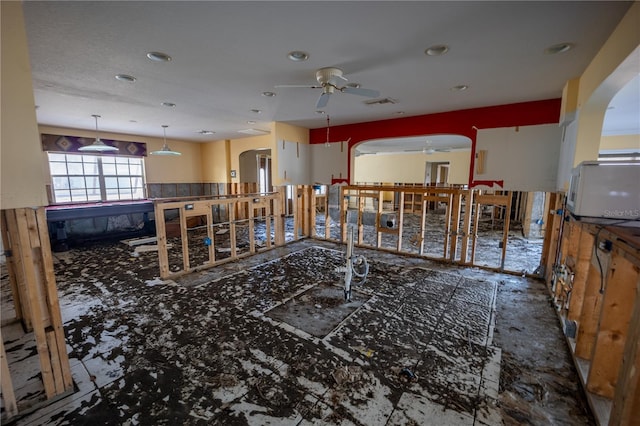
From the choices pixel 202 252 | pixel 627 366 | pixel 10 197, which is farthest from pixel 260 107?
pixel 627 366

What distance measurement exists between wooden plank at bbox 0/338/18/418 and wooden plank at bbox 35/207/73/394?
0.73ft

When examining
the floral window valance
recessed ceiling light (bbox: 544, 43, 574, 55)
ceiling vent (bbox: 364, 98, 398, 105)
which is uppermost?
ceiling vent (bbox: 364, 98, 398, 105)

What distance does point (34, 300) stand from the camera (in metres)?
1.83

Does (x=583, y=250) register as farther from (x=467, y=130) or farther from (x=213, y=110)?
(x=213, y=110)

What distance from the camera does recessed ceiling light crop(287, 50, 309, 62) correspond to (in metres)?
2.57

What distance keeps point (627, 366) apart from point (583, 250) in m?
1.32

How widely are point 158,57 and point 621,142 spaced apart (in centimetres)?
924

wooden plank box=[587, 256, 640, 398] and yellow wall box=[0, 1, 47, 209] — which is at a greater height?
yellow wall box=[0, 1, 47, 209]

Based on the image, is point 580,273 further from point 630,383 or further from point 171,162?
point 171,162

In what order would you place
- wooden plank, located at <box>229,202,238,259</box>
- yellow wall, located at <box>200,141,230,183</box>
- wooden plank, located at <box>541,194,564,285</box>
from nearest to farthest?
1. wooden plank, located at <box>541,194,564,285</box>
2. wooden plank, located at <box>229,202,238,259</box>
3. yellow wall, located at <box>200,141,230,183</box>

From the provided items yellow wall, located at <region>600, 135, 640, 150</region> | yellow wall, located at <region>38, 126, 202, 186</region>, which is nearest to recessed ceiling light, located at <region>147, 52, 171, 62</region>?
yellow wall, located at <region>38, 126, 202, 186</region>

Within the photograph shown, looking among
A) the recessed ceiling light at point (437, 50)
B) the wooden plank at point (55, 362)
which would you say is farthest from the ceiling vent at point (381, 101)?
the wooden plank at point (55, 362)

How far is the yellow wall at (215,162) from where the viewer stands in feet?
29.2

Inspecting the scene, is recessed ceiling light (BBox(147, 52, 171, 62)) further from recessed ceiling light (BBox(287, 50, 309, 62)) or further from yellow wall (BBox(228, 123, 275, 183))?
yellow wall (BBox(228, 123, 275, 183))
